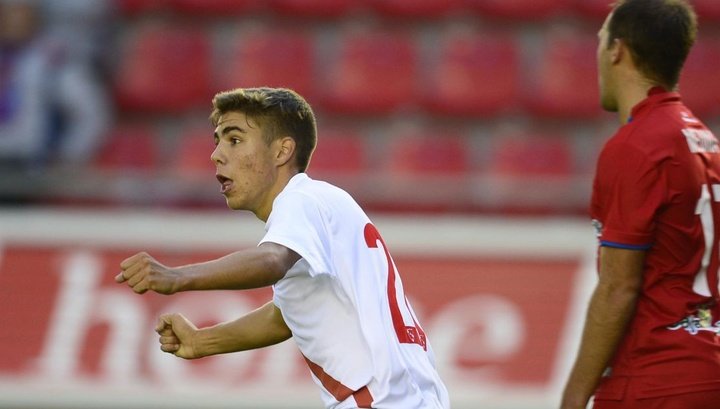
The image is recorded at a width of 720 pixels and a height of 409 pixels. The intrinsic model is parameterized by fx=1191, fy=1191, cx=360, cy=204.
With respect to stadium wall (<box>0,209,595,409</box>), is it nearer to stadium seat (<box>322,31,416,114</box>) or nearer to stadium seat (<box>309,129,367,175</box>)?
stadium seat (<box>309,129,367,175</box>)

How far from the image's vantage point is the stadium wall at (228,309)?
6.45m

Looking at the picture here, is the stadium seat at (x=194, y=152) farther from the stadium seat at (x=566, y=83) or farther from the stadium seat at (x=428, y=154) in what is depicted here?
the stadium seat at (x=566, y=83)

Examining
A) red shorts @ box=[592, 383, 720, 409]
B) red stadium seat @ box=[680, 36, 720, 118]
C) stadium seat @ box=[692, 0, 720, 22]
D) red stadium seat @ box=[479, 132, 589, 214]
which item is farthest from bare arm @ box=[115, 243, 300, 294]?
stadium seat @ box=[692, 0, 720, 22]

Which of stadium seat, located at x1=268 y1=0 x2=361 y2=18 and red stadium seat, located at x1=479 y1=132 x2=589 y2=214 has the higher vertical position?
stadium seat, located at x1=268 y1=0 x2=361 y2=18

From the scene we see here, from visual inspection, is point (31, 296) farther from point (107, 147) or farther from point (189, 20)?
point (189, 20)

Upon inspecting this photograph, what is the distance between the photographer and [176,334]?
3.62 metres

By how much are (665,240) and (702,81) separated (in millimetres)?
5758

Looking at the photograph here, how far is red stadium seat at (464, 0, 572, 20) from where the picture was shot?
9023 millimetres

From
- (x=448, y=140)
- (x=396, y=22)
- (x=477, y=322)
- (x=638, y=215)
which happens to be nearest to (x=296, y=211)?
(x=638, y=215)

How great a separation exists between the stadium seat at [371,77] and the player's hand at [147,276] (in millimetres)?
5752

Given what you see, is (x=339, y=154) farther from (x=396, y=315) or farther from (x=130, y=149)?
(x=396, y=315)

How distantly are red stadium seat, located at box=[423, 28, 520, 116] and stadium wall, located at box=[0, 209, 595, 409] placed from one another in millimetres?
2081

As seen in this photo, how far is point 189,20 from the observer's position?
9164 millimetres

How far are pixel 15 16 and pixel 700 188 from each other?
5.93 m
